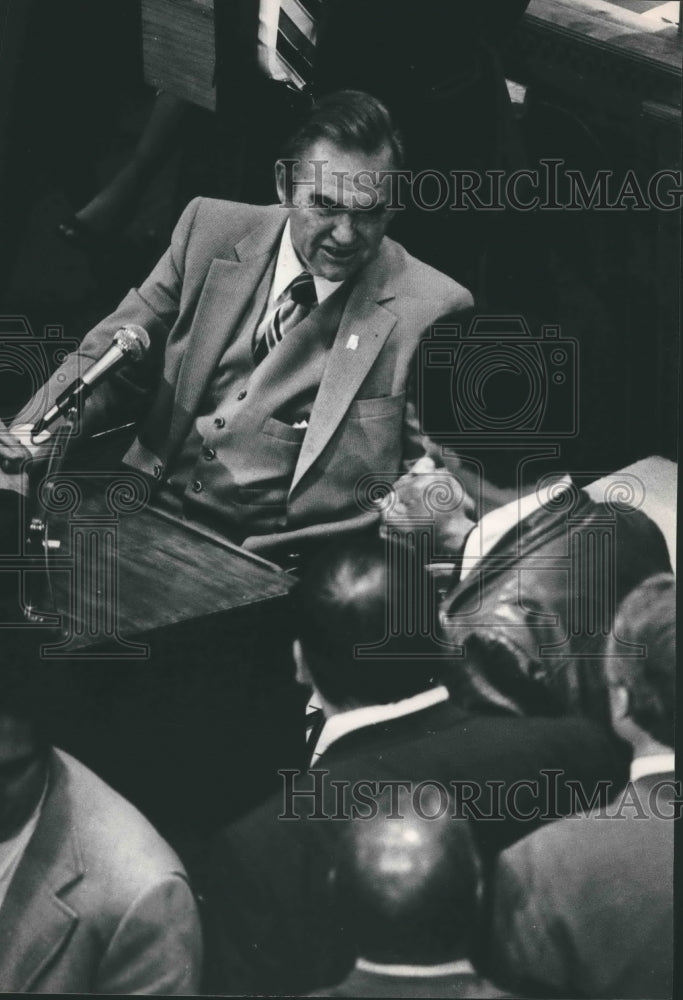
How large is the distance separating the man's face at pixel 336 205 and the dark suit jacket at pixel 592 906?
2.05m

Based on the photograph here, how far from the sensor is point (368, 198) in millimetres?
4305

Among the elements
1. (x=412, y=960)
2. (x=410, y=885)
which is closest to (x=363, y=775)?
(x=410, y=885)

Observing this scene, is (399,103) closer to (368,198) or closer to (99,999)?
(368,198)

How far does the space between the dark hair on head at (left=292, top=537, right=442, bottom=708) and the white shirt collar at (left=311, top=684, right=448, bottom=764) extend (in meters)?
0.02

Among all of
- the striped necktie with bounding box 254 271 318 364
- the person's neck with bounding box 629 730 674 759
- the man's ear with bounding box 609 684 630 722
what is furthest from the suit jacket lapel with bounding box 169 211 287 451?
the person's neck with bounding box 629 730 674 759

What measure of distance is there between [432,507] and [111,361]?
1226mm

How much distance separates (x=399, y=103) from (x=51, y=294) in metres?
1.37

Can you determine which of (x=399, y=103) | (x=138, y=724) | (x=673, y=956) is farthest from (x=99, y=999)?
(x=399, y=103)

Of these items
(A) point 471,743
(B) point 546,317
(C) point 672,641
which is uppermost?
(B) point 546,317

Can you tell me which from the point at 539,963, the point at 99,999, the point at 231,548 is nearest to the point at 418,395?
the point at 231,548

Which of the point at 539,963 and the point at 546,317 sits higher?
the point at 546,317

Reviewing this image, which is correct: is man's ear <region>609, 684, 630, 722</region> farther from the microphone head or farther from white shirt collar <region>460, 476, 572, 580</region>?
the microphone head

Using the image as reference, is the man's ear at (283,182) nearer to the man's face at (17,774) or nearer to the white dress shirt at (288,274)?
the white dress shirt at (288,274)

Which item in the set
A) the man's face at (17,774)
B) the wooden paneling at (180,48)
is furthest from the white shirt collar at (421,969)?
the wooden paneling at (180,48)
